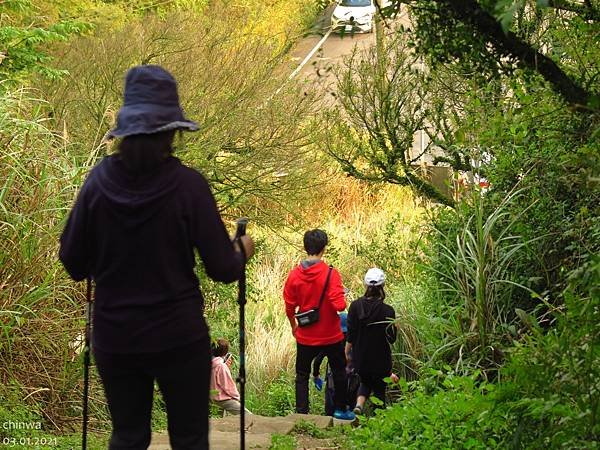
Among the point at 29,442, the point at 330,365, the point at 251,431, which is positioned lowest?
the point at 251,431

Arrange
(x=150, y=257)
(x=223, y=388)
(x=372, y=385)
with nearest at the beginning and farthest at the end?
(x=150, y=257) → (x=372, y=385) → (x=223, y=388)

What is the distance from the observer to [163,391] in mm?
4160

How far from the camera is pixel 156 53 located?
1481 centimetres

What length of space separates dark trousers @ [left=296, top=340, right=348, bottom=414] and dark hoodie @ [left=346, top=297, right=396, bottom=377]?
18 cm

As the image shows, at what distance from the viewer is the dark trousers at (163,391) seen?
161 inches

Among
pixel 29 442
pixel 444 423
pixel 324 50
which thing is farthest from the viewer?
pixel 324 50

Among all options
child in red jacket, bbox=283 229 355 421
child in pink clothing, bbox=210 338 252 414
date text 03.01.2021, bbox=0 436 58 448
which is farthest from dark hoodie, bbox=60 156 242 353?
child in pink clothing, bbox=210 338 252 414

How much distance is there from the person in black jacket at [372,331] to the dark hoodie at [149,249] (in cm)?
514

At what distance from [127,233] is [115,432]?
80cm

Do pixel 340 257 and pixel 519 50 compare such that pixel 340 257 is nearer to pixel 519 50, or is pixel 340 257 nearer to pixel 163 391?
pixel 519 50

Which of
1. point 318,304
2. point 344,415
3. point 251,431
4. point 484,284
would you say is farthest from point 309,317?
point 484,284

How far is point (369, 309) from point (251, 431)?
151 cm

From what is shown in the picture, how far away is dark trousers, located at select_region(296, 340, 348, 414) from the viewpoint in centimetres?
939

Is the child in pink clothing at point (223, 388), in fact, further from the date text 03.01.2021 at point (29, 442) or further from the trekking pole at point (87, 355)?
the trekking pole at point (87, 355)
